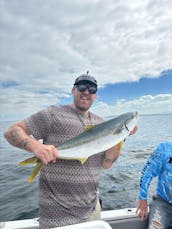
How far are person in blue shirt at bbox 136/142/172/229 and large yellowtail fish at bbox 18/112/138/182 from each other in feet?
4.89

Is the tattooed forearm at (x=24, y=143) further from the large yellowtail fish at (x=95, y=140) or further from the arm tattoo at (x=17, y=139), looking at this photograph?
the large yellowtail fish at (x=95, y=140)

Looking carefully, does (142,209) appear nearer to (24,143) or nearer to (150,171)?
(150,171)

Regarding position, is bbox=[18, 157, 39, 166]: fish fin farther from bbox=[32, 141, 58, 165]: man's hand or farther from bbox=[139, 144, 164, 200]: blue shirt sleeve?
bbox=[139, 144, 164, 200]: blue shirt sleeve

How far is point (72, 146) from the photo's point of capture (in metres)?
2.56

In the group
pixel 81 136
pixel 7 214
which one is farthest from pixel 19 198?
pixel 81 136

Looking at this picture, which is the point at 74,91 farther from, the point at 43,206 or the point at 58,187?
the point at 43,206

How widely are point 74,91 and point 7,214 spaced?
460cm

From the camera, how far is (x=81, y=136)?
8.59 ft

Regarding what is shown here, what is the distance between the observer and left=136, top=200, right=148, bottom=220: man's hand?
390 centimetres

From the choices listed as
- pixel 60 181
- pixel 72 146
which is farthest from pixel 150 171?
pixel 72 146

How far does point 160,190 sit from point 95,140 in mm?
1900

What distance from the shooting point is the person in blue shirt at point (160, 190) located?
146 inches

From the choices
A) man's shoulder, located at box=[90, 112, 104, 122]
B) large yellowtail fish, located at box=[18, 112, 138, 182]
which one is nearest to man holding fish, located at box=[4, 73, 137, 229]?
large yellowtail fish, located at box=[18, 112, 138, 182]

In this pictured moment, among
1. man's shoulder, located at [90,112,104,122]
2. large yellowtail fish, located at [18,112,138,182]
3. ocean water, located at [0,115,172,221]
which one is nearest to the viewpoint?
large yellowtail fish, located at [18,112,138,182]
